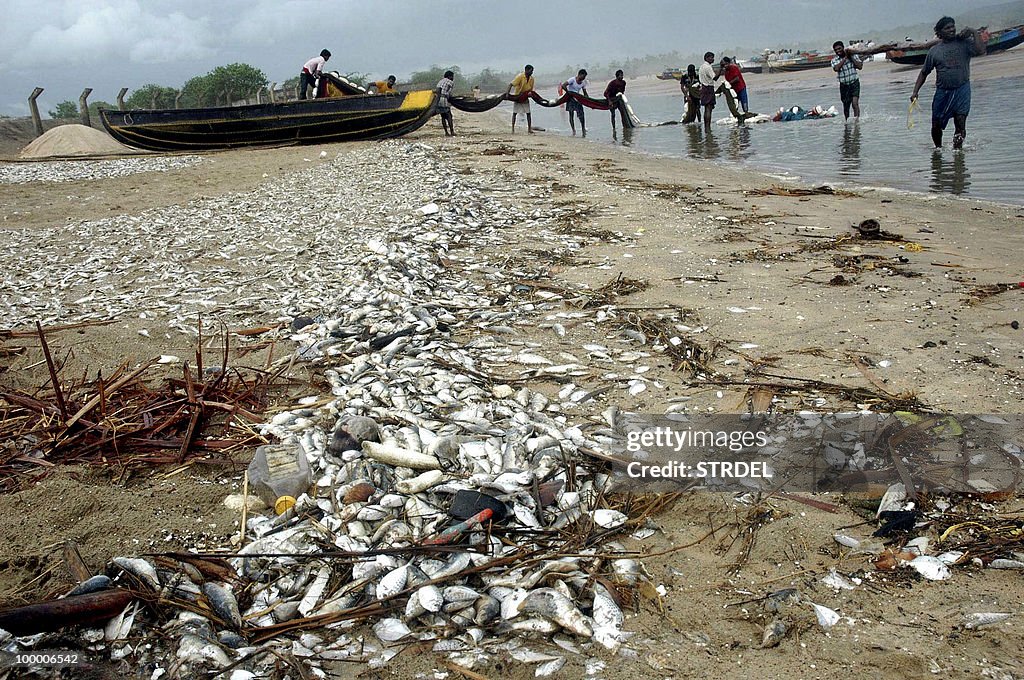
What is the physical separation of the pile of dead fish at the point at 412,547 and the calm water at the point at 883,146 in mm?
9098

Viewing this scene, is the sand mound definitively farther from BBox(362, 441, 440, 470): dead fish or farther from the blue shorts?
BBox(362, 441, 440, 470): dead fish

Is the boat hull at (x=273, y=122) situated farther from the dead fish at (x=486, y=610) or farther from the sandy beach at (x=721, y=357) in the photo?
the dead fish at (x=486, y=610)

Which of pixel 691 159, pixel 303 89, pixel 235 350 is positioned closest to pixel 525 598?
pixel 235 350

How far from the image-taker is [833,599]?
2494 millimetres

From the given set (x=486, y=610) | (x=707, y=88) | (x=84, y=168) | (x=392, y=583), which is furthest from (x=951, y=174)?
A: (x=84, y=168)

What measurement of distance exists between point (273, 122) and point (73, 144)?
27.8 ft

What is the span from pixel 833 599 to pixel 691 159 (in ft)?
49.7

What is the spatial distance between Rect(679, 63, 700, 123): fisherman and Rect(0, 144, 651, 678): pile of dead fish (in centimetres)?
2061

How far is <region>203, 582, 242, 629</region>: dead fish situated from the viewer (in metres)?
2.49

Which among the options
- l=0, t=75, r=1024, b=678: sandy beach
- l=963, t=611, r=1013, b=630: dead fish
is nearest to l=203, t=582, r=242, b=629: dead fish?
l=0, t=75, r=1024, b=678: sandy beach

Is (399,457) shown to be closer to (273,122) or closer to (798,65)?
(273,122)

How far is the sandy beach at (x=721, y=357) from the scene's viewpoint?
92.7 inches

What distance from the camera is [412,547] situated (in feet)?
9.14

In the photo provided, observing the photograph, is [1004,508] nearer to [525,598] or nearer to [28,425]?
[525,598]
